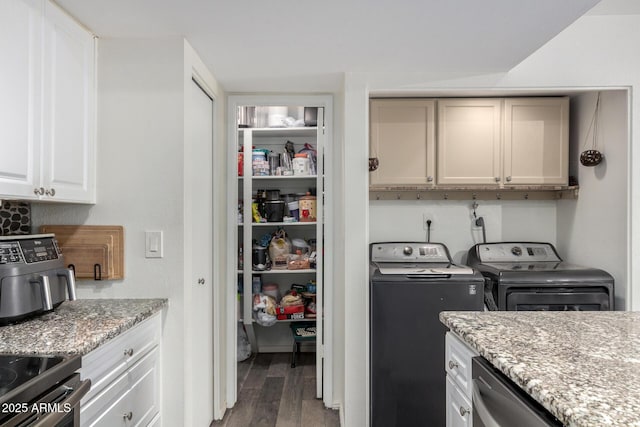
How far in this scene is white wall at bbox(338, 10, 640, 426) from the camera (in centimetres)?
219

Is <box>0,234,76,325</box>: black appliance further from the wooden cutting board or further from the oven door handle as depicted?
the oven door handle

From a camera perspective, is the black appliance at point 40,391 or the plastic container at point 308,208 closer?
the black appliance at point 40,391

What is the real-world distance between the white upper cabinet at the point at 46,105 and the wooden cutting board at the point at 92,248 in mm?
167

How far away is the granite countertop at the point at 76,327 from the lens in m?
1.13

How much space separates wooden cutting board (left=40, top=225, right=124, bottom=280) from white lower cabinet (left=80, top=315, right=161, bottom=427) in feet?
1.09

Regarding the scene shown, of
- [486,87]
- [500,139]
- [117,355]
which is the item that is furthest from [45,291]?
[500,139]

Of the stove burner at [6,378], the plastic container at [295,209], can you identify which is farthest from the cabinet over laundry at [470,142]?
the stove burner at [6,378]

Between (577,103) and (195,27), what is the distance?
2579 mm

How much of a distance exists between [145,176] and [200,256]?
596 mm

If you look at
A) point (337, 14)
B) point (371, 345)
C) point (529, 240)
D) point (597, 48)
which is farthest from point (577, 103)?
point (371, 345)

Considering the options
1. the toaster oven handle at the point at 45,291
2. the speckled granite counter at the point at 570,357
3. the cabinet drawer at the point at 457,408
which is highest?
the toaster oven handle at the point at 45,291

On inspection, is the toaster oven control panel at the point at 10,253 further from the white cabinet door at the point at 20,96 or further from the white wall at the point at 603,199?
the white wall at the point at 603,199

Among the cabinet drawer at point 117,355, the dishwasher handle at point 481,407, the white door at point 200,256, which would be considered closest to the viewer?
the dishwasher handle at point 481,407

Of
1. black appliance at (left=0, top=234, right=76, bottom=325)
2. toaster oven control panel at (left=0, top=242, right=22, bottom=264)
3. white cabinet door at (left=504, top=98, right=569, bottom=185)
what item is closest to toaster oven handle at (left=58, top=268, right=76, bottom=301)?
black appliance at (left=0, top=234, right=76, bottom=325)
